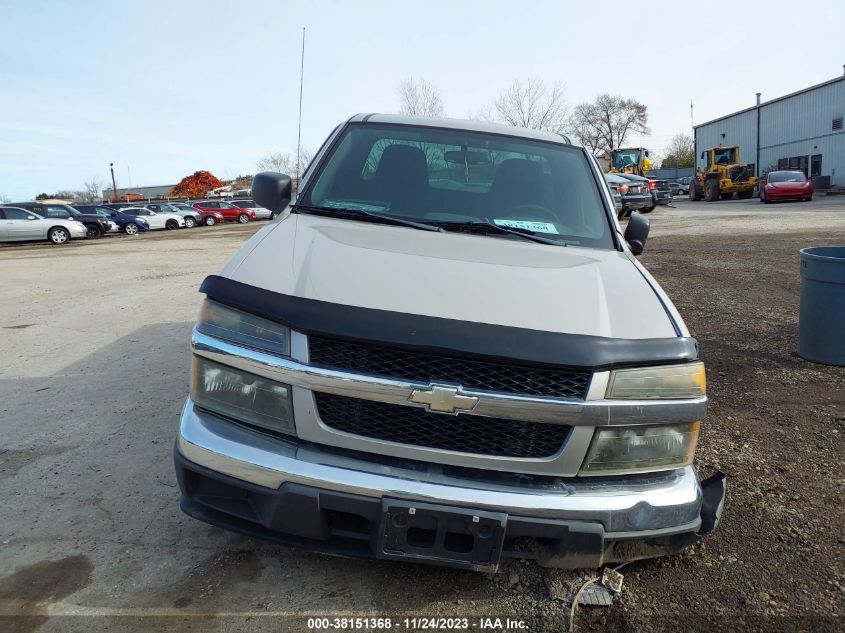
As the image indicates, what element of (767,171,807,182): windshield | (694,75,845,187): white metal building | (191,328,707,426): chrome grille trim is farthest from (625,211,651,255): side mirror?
(694,75,845,187): white metal building

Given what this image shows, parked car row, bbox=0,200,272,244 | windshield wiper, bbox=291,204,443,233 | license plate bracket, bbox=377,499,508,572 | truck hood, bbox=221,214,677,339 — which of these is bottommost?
license plate bracket, bbox=377,499,508,572

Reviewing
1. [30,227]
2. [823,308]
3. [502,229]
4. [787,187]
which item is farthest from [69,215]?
[787,187]

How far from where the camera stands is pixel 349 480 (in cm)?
194

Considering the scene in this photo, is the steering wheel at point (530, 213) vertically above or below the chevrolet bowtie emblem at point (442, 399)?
above

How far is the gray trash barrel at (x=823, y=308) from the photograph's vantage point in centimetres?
483

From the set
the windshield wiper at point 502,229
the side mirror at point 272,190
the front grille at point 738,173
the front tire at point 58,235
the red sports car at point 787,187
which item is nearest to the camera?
the windshield wiper at point 502,229

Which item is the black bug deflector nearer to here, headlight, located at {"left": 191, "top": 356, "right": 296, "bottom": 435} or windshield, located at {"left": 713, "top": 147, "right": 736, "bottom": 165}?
headlight, located at {"left": 191, "top": 356, "right": 296, "bottom": 435}

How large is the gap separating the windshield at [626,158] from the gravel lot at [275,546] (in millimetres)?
31832

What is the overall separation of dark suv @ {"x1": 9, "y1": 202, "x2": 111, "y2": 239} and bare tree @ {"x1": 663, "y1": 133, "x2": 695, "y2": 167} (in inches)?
2603

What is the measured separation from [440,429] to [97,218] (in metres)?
30.0

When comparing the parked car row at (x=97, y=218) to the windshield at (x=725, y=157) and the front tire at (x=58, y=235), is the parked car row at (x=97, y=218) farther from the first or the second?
the windshield at (x=725, y=157)

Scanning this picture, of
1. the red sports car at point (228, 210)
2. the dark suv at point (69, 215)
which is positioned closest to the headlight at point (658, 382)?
the dark suv at point (69, 215)

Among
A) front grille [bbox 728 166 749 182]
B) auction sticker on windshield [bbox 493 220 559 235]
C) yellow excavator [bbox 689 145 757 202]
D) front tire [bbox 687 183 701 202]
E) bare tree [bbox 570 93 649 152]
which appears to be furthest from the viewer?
bare tree [bbox 570 93 649 152]

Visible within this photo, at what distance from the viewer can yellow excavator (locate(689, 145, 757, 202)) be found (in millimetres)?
33969
